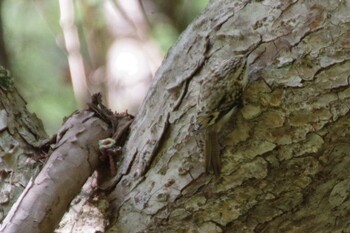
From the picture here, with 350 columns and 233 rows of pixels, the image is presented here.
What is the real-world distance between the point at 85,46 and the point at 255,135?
0.60 meters

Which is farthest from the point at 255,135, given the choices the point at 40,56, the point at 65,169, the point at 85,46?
the point at 40,56

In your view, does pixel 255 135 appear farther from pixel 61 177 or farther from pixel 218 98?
pixel 61 177

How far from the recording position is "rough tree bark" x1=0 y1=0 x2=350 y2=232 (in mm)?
582

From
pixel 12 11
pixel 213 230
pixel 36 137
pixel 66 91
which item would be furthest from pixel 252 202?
pixel 12 11

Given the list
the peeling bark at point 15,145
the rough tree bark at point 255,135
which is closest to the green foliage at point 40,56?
the peeling bark at point 15,145

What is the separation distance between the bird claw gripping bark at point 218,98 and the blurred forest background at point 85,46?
398mm

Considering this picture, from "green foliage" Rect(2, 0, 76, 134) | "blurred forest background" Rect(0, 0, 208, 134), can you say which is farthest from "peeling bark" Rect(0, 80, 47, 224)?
"green foliage" Rect(2, 0, 76, 134)

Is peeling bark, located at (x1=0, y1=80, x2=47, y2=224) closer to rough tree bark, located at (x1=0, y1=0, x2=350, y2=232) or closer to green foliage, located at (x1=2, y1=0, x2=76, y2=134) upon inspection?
rough tree bark, located at (x1=0, y1=0, x2=350, y2=232)

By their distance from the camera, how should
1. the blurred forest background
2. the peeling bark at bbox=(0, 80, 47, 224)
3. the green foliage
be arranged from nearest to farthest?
1. the peeling bark at bbox=(0, 80, 47, 224)
2. the blurred forest background
3. the green foliage

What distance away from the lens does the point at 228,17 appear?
0.63 meters

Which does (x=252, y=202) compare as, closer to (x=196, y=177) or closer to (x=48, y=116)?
(x=196, y=177)

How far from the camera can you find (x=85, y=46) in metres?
1.14

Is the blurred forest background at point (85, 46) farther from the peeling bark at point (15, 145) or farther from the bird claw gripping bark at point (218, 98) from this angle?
the bird claw gripping bark at point (218, 98)

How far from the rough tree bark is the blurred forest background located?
328mm
